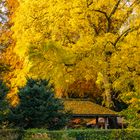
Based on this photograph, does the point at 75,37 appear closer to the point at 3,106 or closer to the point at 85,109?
the point at 85,109

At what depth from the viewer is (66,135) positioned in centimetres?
2323

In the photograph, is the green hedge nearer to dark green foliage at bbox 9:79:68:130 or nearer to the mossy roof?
dark green foliage at bbox 9:79:68:130

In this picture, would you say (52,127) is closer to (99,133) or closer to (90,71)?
(99,133)

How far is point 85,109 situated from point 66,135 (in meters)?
14.4

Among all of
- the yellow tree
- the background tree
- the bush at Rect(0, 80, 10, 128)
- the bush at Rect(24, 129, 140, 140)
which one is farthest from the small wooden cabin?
the bush at Rect(24, 129, 140, 140)

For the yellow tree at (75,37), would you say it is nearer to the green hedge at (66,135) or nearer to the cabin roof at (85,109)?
the cabin roof at (85,109)

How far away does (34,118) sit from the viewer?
2578 cm

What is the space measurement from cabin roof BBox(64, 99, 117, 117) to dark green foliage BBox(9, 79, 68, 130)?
941 cm

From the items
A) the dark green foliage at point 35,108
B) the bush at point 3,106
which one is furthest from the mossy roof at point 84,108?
the bush at point 3,106

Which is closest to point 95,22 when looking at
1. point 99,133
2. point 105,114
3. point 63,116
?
point 105,114

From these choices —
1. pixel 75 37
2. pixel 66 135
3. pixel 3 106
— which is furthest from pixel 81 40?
pixel 66 135

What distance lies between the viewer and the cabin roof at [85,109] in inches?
1447

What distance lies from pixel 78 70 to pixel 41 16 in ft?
16.4

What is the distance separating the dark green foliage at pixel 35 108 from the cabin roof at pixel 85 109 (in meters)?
9.41
